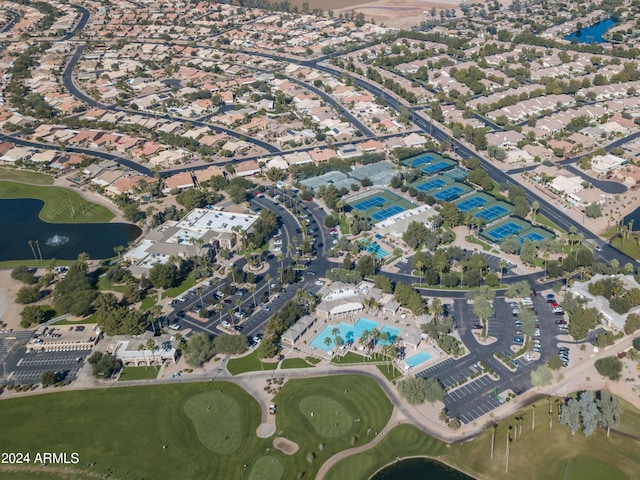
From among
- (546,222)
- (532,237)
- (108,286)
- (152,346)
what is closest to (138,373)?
(152,346)

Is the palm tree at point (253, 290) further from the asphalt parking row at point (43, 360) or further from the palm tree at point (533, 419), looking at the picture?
the palm tree at point (533, 419)

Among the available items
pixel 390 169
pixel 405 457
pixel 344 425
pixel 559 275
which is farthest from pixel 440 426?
pixel 390 169

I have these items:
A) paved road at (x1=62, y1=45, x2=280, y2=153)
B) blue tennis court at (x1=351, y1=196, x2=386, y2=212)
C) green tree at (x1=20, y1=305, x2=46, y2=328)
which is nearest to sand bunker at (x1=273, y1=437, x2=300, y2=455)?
green tree at (x1=20, y1=305, x2=46, y2=328)

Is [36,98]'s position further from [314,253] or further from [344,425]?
[344,425]

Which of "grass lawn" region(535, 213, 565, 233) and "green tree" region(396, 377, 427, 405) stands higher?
"green tree" region(396, 377, 427, 405)

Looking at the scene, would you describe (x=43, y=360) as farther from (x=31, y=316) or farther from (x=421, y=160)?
(x=421, y=160)

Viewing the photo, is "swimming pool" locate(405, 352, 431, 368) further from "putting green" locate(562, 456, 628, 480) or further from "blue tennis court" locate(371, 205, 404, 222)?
"blue tennis court" locate(371, 205, 404, 222)

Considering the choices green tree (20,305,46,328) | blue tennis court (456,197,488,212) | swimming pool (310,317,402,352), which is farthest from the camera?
blue tennis court (456,197,488,212)
